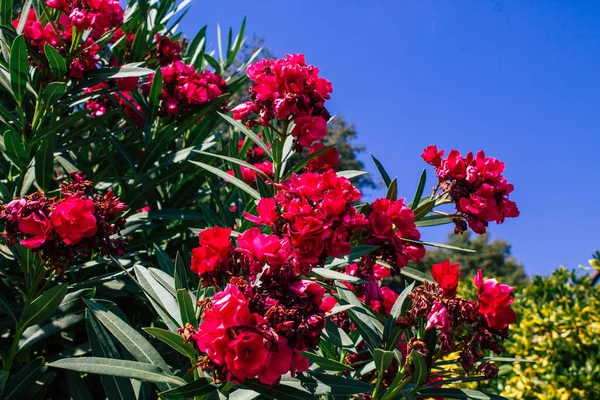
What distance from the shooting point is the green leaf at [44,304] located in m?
1.85

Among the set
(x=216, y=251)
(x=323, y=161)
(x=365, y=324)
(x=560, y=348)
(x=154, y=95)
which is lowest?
(x=216, y=251)

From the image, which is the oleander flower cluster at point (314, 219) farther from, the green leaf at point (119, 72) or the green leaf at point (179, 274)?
the green leaf at point (119, 72)

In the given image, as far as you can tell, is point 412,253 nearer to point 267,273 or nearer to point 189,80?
point 267,273

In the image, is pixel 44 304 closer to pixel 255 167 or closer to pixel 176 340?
pixel 176 340

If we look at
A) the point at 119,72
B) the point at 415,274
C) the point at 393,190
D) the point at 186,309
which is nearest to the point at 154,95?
the point at 119,72

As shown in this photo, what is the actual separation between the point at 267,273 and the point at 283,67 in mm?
956

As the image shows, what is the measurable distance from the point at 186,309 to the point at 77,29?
162cm

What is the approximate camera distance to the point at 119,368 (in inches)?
57.7

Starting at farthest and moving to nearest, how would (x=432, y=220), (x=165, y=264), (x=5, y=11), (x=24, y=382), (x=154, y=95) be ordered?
(x=154, y=95) → (x=5, y=11) → (x=432, y=220) → (x=165, y=264) → (x=24, y=382)

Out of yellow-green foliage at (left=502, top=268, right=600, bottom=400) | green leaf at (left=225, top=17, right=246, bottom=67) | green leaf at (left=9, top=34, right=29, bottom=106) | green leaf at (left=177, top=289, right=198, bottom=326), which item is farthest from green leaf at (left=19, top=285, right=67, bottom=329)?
yellow-green foliage at (left=502, top=268, right=600, bottom=400)

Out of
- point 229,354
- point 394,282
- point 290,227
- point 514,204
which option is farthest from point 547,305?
point 394,282

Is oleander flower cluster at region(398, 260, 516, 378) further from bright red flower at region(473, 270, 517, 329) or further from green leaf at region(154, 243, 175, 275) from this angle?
green leaf at region(154, 243, 175, 275)

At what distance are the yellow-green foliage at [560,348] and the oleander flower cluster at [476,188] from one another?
320cm

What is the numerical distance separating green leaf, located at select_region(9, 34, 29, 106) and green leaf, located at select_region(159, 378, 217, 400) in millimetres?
1588
